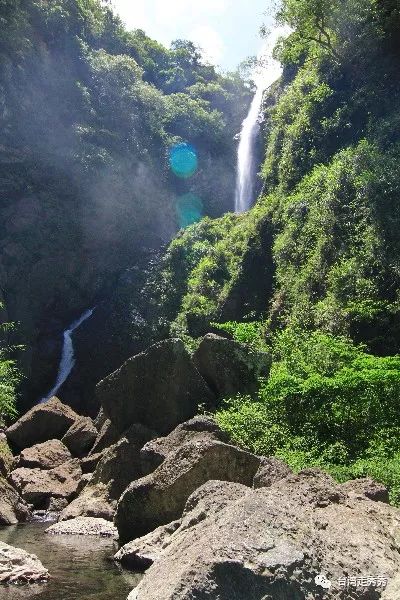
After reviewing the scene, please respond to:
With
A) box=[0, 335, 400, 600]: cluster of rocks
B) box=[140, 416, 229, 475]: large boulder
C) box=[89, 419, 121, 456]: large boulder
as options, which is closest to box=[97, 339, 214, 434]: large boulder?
box=[0, 335, 400, 600]: cluster of rocks

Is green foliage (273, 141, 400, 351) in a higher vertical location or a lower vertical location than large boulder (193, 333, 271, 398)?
higher

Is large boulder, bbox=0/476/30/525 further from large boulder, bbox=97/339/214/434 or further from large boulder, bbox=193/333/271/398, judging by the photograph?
large boulder, bbox=193/333/271/398

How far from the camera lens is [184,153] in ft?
157

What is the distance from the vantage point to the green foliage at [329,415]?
11453 mm

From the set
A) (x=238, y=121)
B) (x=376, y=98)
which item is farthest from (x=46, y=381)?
(x=238, y=121)

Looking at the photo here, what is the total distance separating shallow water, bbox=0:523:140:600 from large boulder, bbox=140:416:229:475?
1.79 meters

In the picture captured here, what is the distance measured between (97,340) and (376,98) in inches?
740

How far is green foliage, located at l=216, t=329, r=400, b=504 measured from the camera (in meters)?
11.5

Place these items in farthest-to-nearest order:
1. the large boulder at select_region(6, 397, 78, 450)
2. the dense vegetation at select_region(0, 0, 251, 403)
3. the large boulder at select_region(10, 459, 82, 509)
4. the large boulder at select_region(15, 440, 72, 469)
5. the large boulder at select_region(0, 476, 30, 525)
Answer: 1. the dense vegetation at select_region(0, 0, 251, 403)
2. the large boulder at select_region(6, 397, 78, 450)
3. the large boulder at select_region(15, 440, 72, 469)
4. the large boulder at select_region(10, 459, 82, 509)
5. the large boulder at select_region(0, 476, 30, 525)

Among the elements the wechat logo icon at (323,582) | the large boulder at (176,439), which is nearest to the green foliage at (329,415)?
the large boulder at (176,439)

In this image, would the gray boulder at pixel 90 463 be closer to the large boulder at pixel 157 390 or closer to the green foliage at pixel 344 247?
the large boulder at pixel 157 390

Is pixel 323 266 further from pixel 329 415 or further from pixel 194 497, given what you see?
pixel 194 497

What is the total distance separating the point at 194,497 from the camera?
8281mm

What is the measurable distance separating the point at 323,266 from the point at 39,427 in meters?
11.4
